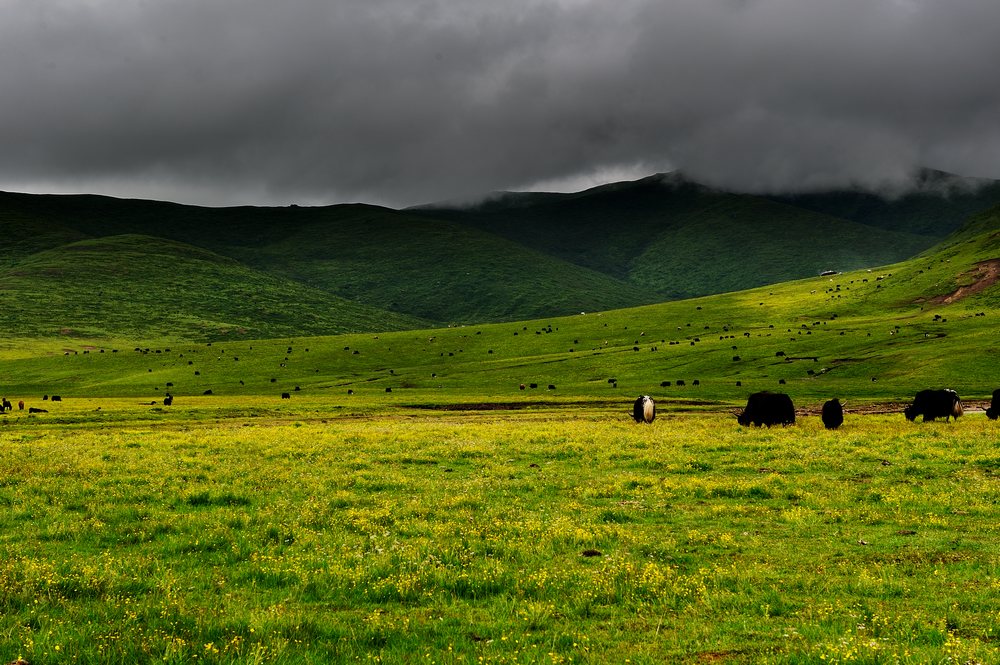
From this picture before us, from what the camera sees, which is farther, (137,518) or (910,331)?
(910,331)

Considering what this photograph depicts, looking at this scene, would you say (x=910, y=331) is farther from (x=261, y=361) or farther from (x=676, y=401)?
(x=261, y=361)

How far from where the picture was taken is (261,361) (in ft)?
440

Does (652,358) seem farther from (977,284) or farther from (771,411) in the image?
(977,284)

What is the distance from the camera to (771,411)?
40031 mm

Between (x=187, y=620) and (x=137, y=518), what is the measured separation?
8926mm

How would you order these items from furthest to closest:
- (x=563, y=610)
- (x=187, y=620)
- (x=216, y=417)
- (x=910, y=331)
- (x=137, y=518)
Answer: (x=910, y=331)
(x=216, y=417)
(x=137, y=518)
(x=563, y=610)
(x=187, y=620)

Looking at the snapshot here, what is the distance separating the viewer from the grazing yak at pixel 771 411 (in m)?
39.8

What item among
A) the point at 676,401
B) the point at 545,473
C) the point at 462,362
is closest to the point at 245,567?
the point at 545,473

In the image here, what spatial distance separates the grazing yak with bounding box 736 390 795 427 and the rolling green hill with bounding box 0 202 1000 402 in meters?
28.2

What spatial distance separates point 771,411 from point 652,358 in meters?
72.7

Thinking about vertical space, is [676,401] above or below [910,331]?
below

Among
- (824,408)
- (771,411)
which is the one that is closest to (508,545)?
(771,411)

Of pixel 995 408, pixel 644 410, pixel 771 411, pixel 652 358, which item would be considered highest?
pixel 652 358

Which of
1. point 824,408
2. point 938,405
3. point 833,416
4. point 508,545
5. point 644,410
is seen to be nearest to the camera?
point 508,545
